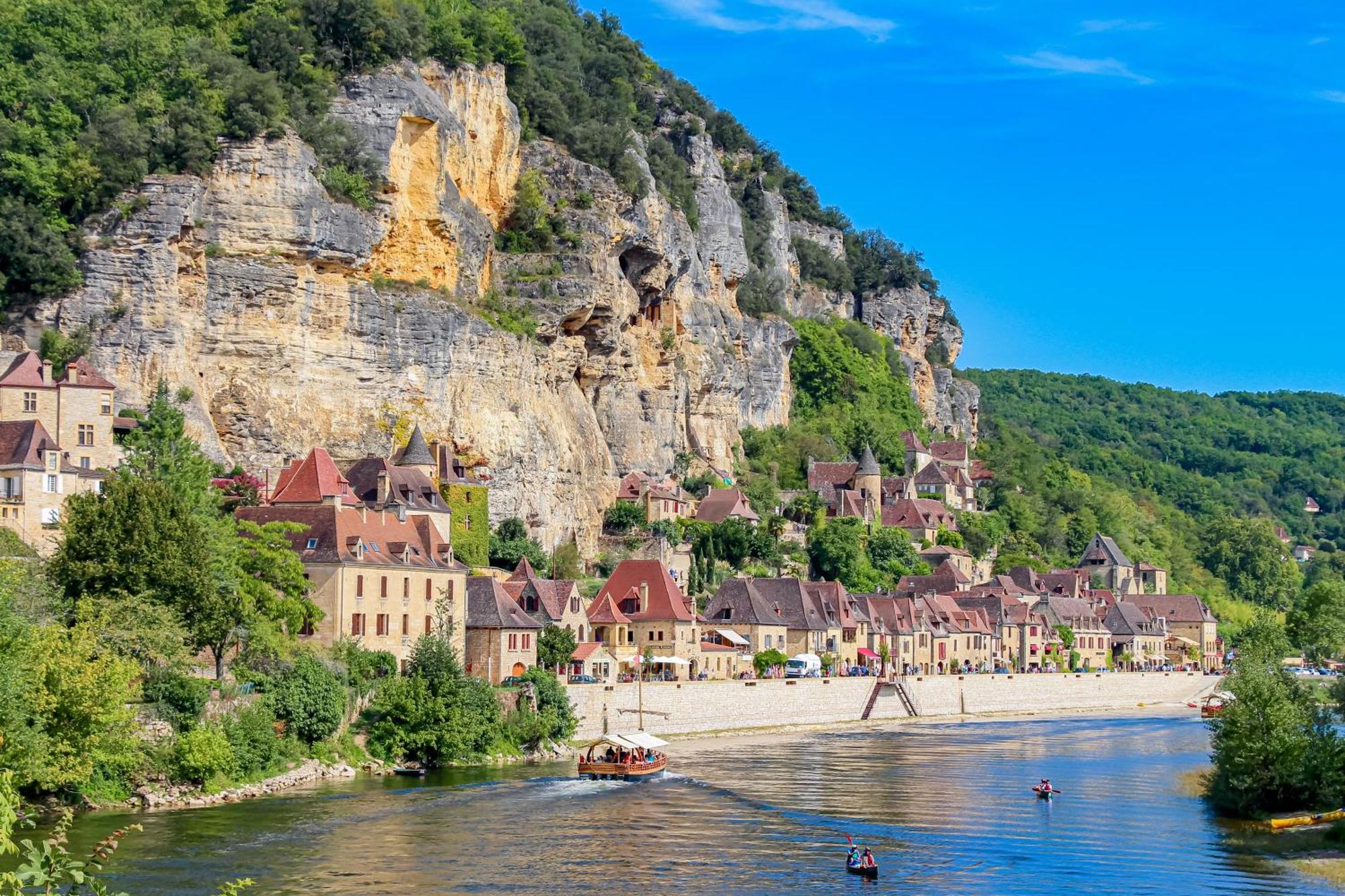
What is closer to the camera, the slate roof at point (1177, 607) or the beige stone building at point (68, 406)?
the beige stone building at point (68, 406)

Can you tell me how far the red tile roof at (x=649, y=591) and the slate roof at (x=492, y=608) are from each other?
14233mm

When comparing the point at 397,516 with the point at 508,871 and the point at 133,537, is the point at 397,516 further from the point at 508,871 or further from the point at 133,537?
the point at 508,871

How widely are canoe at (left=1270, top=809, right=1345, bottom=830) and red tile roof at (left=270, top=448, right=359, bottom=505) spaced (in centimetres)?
4196

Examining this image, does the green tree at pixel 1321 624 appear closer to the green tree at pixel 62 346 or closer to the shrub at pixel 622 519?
the shrub at pixel 622 519

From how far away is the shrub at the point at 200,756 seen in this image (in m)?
54.1

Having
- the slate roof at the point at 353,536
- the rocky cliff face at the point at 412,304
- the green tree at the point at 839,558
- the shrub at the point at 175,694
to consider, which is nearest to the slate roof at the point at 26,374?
the rocky cliff face at the point at 412,304

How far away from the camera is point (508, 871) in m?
43.7

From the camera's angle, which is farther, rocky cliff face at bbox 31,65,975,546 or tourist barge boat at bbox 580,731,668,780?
rocky cliff face at bbox 31,65,975,546

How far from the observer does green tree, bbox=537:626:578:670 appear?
258 feet

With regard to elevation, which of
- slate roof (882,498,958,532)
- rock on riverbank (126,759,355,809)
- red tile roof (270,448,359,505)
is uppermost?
slate roof (882,498,958,532)

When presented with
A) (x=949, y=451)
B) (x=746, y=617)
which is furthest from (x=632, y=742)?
(x=949, y=451)

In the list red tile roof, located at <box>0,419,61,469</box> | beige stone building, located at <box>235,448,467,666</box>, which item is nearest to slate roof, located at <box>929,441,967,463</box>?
beige stone building, located at <box>235,448,467,666</box>

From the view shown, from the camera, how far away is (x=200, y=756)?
54.1 metres

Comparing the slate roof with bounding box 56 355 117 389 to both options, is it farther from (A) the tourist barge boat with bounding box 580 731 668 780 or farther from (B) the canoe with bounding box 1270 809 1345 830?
(B) the canoe with bounding box 1270 809 1345 830
